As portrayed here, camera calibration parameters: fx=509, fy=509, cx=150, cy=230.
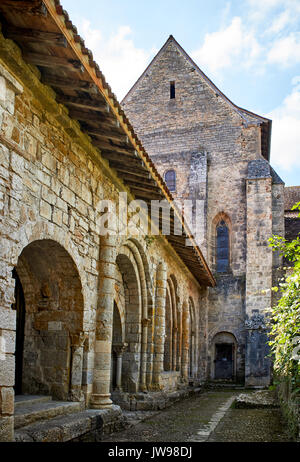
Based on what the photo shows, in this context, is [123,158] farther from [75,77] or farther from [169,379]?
[169,379]

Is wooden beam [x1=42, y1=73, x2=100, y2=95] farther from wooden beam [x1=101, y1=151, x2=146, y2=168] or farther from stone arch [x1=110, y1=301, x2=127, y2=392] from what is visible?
stone arch [x1=110, y1=301, x2=127, y2=392]

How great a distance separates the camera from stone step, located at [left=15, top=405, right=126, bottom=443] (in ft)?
17.1

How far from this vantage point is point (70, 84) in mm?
5691

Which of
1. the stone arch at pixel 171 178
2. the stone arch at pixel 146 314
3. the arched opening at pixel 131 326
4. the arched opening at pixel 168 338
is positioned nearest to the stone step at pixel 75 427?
the arched opening at pixel 131 326

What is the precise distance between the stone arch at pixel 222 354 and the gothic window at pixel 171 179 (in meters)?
6.43

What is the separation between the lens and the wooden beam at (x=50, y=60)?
517 centimetres

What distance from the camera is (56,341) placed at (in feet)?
22.6

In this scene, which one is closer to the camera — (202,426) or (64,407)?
(64,407)

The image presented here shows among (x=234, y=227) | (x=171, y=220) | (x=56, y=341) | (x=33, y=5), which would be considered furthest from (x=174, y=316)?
(x=33, y=5)

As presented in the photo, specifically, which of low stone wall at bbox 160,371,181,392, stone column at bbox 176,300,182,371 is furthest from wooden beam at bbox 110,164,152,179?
stone column at bbox 176,300,182,371

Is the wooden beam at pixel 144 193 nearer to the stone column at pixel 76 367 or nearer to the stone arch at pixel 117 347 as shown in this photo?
the stone arch at pixel 117 347

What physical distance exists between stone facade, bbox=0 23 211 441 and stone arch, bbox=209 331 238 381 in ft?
34.5
